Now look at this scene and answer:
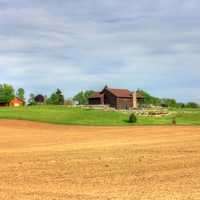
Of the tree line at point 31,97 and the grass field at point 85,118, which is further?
the tree line at point 31,97

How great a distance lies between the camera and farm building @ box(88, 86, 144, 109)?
429 feet

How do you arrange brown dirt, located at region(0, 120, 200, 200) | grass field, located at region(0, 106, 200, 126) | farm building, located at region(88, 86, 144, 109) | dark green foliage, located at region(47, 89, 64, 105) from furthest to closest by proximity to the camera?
dark green foliage, located at region(47, 89, 64, 105) < farm building, located at region(88, 86, 144, 109) < grass field, located at region(0, 106, 200, 126) < brown dirt, located at region(0, 120, 200, 200)

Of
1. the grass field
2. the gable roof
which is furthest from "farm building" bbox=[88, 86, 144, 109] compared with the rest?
the grass field

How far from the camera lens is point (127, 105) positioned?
431 ft

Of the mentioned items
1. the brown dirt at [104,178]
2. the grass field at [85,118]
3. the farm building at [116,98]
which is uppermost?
the farm building at [116,98]

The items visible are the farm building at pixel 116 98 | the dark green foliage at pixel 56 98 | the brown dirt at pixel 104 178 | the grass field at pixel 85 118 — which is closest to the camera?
the brown dirt at pixel 104 178

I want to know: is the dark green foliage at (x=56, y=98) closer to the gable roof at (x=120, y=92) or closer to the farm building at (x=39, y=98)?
the farm building at (x=39, y=98)

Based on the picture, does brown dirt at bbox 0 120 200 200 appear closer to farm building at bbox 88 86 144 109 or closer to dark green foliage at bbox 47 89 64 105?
farm building at bbox 88 86 144 109

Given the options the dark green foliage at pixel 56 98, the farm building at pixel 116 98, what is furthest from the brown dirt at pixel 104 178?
the dark green foliage at pixel 56 98

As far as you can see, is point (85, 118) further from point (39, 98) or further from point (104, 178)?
point (39, 98)

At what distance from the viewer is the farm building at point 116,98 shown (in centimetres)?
13062

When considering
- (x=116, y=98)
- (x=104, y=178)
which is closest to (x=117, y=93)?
(x=116, y=98)

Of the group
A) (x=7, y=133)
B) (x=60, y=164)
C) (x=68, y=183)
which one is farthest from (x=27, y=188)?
(x=7, y=133)

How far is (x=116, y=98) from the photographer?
5138 inches
